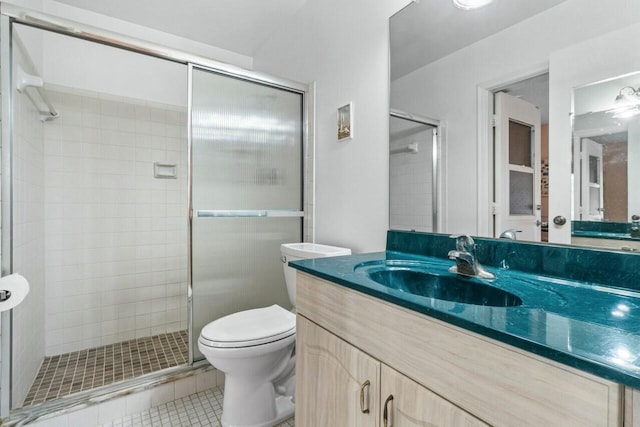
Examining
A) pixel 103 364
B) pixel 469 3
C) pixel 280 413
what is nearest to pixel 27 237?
pixel 103 364

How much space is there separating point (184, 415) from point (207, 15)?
8.15 ft

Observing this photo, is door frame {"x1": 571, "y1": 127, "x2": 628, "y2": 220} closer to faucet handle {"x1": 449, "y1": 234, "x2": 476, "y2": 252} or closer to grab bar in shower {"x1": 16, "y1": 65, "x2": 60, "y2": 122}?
faucet handle {"x1": 449, "y1": 234, "x2": 476, "y2": 252}

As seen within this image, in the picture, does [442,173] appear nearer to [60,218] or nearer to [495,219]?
[495,219]

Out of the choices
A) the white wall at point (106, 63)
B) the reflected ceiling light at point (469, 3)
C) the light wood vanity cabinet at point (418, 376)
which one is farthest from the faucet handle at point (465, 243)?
the white wall at point (106, 63)

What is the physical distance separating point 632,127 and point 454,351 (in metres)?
0.76

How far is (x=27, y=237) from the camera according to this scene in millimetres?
1610

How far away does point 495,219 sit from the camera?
1.12 m

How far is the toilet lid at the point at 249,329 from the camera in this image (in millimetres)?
1350

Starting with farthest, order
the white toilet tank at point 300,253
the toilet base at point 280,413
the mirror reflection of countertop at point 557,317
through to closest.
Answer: the white toilet tank at point 300,253
the toilet base at point 280,413
the mirror reflection of countertop at point 557,317

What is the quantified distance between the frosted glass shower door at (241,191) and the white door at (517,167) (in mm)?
1234

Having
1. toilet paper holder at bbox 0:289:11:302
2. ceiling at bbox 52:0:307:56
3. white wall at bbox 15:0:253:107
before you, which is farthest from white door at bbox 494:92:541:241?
white wall at bbox 15:0:253:107

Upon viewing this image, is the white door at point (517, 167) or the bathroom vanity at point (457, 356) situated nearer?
the bathroom vanity at point (457, 356)

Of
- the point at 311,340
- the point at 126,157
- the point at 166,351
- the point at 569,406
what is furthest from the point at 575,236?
the point at 126,157

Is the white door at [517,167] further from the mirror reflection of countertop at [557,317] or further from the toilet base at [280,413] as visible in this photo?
the toilet base at [280,413]
